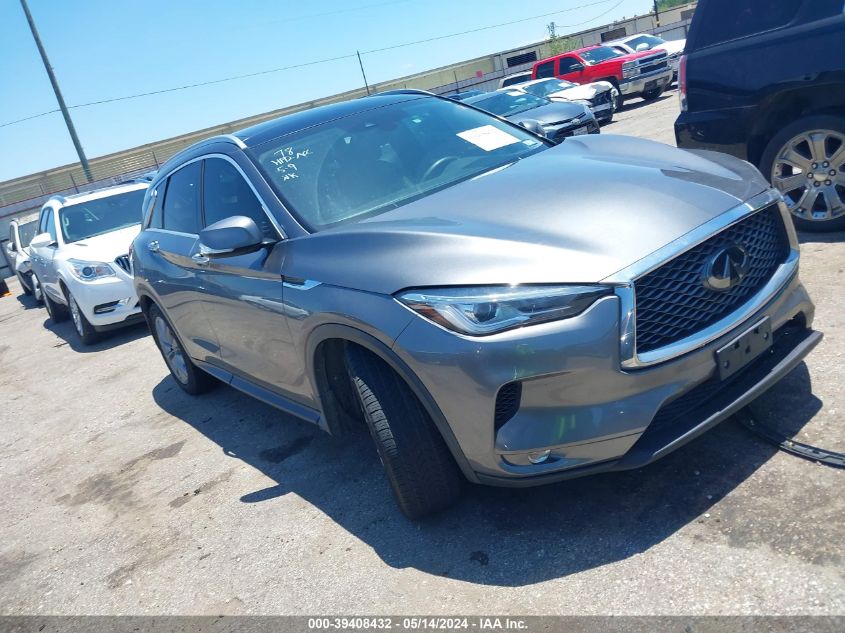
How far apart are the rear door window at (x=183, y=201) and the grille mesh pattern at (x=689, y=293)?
2.99 m

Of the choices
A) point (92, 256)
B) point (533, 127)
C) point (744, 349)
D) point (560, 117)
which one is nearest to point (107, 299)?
point (92, 256)

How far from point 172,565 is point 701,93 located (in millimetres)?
4593

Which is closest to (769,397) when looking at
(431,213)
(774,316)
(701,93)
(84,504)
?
(774,316)

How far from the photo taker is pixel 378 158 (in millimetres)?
3871

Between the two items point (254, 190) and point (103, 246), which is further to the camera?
point (103, 246)

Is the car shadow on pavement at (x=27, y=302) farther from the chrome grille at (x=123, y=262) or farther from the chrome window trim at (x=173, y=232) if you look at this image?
the chrome window trim at (x=173, y=232)

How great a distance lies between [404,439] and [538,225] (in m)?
0.97

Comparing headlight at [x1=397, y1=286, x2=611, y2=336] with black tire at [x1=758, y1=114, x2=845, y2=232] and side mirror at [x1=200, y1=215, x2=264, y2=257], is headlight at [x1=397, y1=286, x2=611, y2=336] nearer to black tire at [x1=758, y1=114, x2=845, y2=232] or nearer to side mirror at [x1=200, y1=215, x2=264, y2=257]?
side mirror at [x1=200, y1=215, x2=264, y2=257]

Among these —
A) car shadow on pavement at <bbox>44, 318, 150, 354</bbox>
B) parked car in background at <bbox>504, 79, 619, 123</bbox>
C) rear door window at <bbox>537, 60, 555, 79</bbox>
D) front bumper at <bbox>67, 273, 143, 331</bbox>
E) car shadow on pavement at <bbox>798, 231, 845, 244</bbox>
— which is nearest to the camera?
car shadow on pavement at <bbox>798, 231, 845, 244</bbox>

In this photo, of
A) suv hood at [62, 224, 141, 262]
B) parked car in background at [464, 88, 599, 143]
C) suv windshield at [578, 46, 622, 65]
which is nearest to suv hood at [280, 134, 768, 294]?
suv hood at [62, 224, 141, 262]

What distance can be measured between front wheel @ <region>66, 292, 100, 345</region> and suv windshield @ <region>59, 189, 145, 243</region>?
0.91 meters

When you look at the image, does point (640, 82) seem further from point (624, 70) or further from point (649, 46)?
point (649, 46)

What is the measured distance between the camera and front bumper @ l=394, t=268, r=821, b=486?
2473mm

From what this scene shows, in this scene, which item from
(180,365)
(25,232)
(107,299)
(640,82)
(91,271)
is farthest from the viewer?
(640,82)
